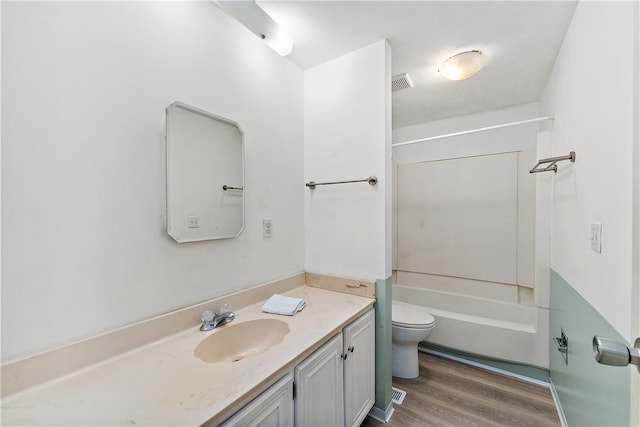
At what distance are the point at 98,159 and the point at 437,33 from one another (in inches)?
72.7

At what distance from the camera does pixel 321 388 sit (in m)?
1.13

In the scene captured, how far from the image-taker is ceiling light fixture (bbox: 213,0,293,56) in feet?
3.69

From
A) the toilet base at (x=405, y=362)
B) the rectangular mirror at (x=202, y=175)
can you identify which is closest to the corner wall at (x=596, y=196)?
the toilet base at (x=405, y=362)

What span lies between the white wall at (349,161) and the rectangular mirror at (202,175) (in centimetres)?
61

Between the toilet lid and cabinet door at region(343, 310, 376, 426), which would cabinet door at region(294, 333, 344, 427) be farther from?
the toilet lid

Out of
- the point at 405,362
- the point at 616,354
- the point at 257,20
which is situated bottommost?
the point at 405,362

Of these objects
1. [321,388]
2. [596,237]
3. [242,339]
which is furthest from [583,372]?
[242,339]

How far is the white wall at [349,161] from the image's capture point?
1.61 meters

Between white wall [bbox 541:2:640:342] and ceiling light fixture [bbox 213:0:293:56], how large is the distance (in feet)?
4.33

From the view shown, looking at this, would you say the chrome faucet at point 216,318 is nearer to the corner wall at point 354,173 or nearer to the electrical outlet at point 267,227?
the electrical outlet at point 267,227

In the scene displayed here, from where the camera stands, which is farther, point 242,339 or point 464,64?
point 464,64

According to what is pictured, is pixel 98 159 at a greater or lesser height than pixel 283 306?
greater

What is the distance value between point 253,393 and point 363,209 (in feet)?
3.85

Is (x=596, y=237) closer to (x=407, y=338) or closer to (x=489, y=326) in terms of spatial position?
(x=407, y=338)
